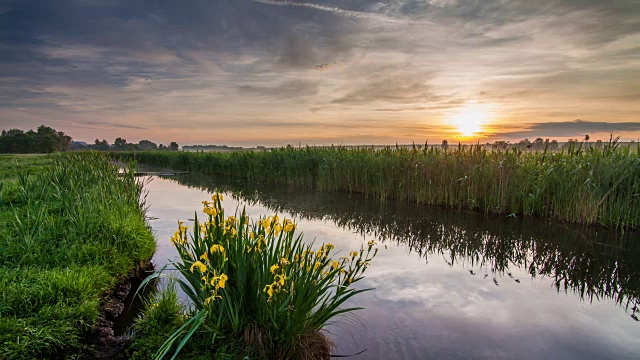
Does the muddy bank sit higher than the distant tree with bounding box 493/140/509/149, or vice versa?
the distant tree with bounding box 493/140/509/149

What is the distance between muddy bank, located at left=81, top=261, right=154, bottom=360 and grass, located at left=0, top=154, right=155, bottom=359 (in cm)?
10

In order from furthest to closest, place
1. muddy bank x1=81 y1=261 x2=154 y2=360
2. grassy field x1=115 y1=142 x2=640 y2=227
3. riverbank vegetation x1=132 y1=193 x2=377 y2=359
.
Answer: grassy field x1=115 y1=142 x2=640 y2=227, muddy bank x1=81 y1=261 x2=154 y2=360, riverbank vegetation x1=132 y1=193 x2=377 y2=359

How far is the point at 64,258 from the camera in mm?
4590

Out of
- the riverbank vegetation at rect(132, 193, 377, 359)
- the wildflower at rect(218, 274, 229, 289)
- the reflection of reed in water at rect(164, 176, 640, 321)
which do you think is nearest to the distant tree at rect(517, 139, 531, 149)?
the reflection of reed in water at rect(164, 176, 640, 321)

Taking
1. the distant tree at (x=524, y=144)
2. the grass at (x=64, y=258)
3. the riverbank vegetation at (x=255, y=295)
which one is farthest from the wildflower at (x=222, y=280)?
the distant tree at (x=524, y=144)

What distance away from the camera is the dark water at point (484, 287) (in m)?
3.68

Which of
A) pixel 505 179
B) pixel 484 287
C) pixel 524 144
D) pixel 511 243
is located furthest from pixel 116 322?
pixel 524 144

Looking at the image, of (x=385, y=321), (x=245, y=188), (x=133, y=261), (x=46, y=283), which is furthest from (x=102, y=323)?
(x=245, y=188)

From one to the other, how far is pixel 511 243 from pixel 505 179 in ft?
9.84

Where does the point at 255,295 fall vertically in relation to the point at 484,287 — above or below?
above

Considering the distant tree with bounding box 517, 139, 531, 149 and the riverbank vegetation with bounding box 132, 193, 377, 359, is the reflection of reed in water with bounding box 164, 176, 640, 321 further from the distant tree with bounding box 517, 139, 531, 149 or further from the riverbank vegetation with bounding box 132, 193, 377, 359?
the riverbank vegetation with bounding box 132, 193, 377, 359

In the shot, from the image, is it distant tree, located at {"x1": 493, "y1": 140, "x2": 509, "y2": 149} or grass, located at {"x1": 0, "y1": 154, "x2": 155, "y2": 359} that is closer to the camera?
grass, located at {"x1": 0, "y1": 154, "x2": 155, "y2": 359}

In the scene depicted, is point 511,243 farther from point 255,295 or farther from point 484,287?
point 255,295

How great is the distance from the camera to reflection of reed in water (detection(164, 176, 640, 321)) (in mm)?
5484
